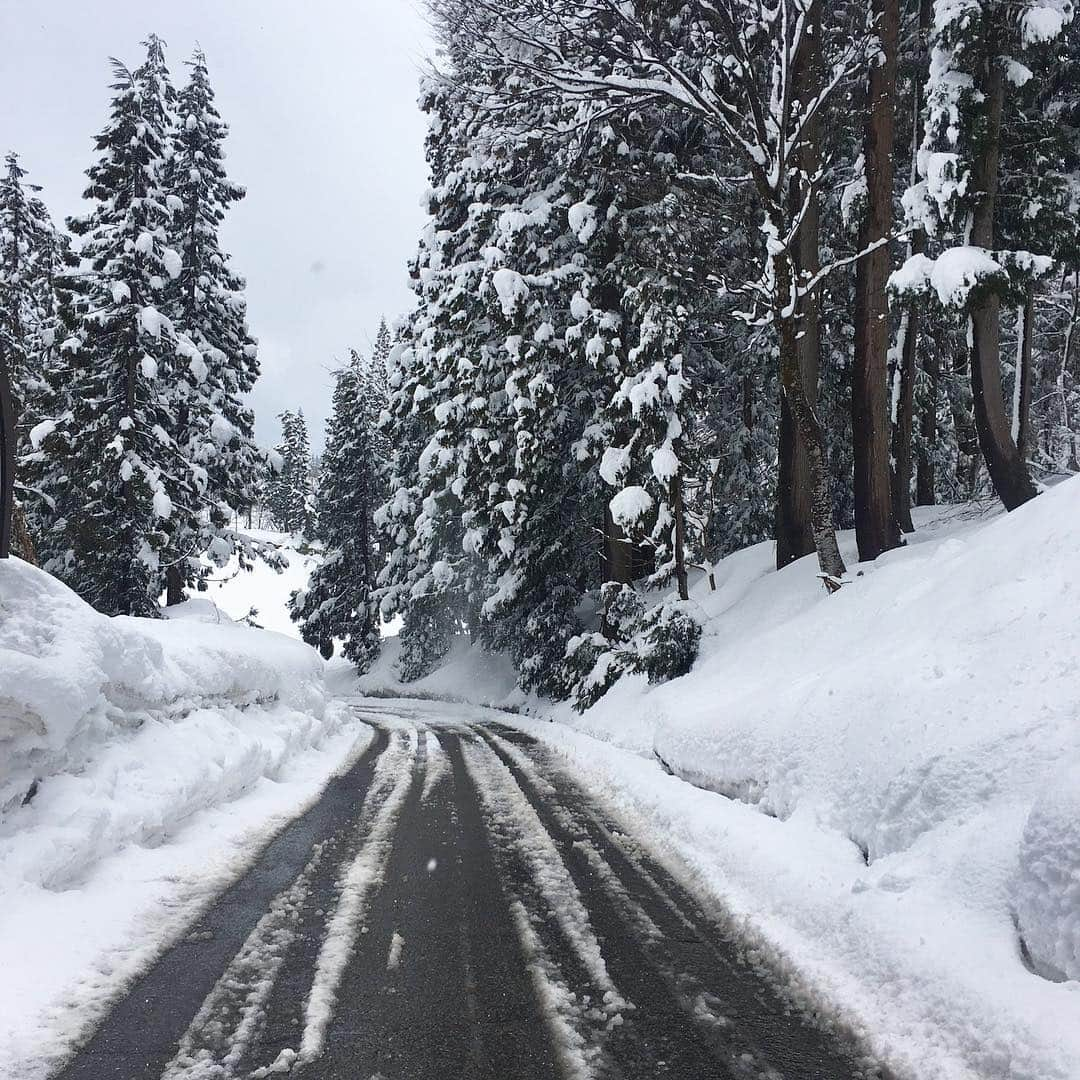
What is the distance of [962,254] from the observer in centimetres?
1024

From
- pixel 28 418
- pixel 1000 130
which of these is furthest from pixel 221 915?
pixel 28 418

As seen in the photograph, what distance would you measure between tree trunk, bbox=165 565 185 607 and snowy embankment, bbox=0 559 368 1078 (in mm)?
11642

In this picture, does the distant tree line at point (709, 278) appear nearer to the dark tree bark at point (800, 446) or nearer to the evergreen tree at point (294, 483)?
the dark tree bark at point (800, 446)

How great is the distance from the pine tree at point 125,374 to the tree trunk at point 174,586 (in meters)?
0.96

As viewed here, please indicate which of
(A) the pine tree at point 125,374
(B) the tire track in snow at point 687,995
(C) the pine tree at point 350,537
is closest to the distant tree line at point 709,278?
(A) the pine tree at point 125,374

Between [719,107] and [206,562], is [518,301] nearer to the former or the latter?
[719,107]

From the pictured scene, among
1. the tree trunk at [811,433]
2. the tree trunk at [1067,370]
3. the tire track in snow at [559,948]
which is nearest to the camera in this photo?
the tire track in snow at [559,948]

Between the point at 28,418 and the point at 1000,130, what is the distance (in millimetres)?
24770

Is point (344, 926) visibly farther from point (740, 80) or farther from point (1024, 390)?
point (1024, 390)

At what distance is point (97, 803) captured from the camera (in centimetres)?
507

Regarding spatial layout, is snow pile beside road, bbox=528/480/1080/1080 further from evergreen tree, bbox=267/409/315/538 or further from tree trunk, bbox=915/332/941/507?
evergreen tree, bbox=267/409/315/538

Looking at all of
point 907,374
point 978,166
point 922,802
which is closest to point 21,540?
point 922,802

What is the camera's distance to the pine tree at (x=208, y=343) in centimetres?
1922

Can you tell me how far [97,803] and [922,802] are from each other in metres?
5.37
